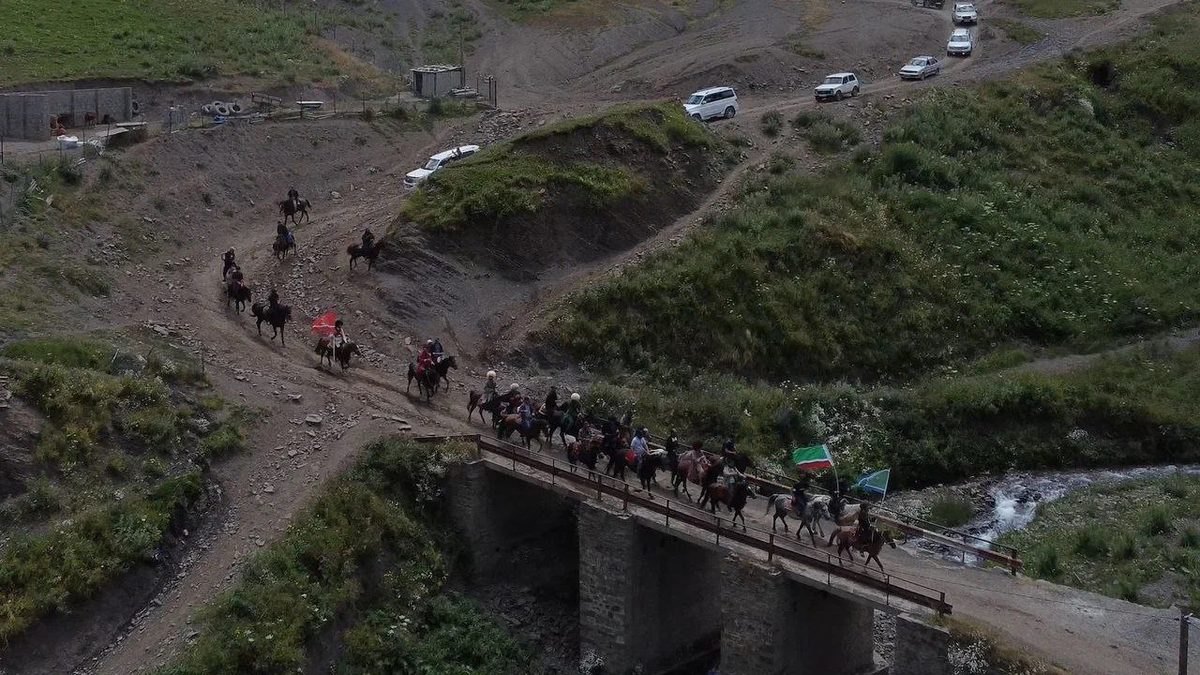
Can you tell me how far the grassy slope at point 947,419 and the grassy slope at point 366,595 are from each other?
7.53 metres

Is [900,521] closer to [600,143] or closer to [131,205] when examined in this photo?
[600,143]

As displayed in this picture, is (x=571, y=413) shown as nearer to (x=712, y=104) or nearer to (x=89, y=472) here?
(x=89, y=472)

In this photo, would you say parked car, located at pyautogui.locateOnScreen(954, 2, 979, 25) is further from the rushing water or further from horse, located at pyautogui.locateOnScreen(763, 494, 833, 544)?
horse, located at pyautogui.locateOnScreen(763, 494, 833, 544)

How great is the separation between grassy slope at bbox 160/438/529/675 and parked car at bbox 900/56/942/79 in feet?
138

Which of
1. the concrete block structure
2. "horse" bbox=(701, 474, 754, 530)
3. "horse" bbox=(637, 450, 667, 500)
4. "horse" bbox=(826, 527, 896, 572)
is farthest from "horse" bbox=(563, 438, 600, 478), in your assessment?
"horse" bbox=(826, 527, 896, 572)

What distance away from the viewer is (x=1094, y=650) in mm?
27000

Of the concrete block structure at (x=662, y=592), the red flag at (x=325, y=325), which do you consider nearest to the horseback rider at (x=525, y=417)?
the concrete block structure at (x=662, y=592)

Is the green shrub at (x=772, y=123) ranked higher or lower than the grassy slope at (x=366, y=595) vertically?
higher

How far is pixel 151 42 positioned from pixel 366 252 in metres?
27.6

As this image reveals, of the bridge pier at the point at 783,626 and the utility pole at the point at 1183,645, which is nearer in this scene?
the utility pole at the point at 1183,645

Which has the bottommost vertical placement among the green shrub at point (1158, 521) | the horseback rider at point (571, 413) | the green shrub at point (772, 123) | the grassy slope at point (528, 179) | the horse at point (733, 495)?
the green shrub at point (1158, 521)

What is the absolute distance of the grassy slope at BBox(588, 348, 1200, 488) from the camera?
132 feet

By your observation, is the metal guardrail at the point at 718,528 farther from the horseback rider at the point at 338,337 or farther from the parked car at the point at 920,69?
the parked car at the point at 920,69

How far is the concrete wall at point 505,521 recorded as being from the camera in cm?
3409
